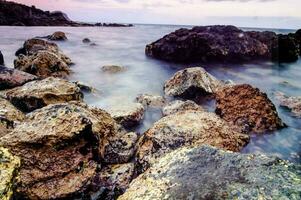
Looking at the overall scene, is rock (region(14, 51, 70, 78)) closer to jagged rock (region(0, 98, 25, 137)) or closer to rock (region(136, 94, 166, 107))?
rock (region(136, 94, 166, 107))

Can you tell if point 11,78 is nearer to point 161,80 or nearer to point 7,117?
point 7,117

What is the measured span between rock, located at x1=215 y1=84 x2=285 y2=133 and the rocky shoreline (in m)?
0.02

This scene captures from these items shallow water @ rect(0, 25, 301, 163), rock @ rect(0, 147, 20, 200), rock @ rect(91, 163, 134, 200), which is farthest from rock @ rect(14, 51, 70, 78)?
rock @ rect(0, 147, 20, 200)

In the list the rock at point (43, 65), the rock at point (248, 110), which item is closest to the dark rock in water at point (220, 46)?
the rock at point (43, 65)

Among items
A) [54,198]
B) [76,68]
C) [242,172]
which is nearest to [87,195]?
[54,198]

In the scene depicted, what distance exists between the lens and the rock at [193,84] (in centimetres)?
712

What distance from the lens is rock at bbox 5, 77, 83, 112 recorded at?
5.48 metres

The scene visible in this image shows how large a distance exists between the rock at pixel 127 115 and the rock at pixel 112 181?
155 cm

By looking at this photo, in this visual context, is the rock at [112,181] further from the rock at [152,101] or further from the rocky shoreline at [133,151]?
the rock at [152,101]

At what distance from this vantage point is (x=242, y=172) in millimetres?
2221

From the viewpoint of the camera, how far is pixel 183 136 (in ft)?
12.5

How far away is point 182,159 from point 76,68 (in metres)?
9.42

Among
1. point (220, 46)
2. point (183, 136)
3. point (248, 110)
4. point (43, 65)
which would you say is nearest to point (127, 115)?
point (183, 136)

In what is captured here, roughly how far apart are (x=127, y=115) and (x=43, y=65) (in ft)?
13.8
